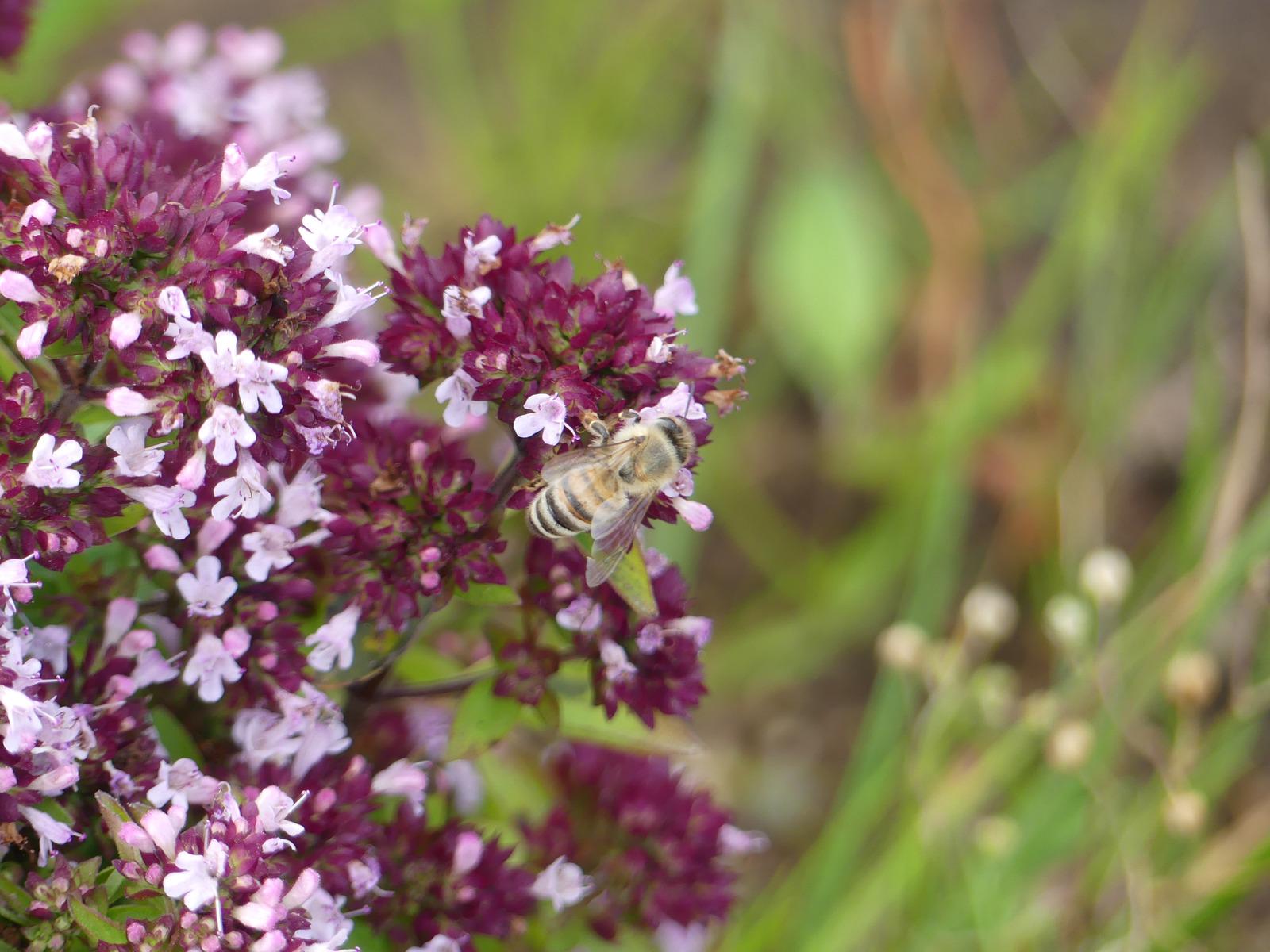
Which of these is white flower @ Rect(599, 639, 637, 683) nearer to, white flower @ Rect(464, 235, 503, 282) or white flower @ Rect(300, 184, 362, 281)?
white flower @ Rect(464, 235, 503, 282)

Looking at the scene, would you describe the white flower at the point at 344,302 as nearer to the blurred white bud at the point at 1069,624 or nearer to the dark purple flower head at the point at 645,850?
the dark purple flower head at the point at 645,850

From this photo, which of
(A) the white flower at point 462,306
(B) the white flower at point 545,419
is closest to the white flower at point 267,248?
(A) the white flower at point 462,306

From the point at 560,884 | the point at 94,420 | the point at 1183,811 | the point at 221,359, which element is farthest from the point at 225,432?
the point at 1183,811

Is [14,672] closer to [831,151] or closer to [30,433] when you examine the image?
[30,433]

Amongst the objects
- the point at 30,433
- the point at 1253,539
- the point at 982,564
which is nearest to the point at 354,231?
the point at 30,433

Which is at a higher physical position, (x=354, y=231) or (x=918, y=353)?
(x=918, y=353)

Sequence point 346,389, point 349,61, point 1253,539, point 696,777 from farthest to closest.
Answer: point 349,61, point 696,777, point 1253,539, point 346,389

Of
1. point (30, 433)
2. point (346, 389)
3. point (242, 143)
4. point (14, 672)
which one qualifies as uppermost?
point (242, 143)
